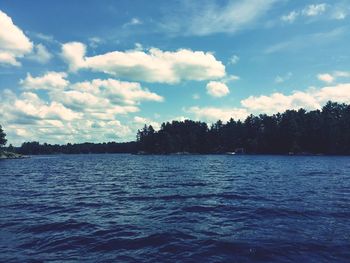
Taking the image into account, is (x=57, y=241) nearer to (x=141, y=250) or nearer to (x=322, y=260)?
(x=141, y=250)

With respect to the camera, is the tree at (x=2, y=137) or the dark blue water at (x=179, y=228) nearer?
the dark blue water at (x=179, y=228)

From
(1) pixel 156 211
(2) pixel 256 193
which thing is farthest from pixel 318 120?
(1) pixel 156 211

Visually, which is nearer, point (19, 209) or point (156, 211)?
point (156, 211)

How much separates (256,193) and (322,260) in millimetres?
19892

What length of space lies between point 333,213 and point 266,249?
10.4m

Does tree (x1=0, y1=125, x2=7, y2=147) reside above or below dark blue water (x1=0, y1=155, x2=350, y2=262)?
above

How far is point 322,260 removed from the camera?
45.0 ft

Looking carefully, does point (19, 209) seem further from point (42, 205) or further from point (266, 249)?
point (266, 249)

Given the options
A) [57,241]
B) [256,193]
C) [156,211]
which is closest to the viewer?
[57,241]

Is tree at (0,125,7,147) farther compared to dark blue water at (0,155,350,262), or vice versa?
tree at (0,125,7,147)

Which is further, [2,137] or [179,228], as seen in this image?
[2,137]

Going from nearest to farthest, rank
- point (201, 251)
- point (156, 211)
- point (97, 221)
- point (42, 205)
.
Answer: point (201, 251) < point (97, 221) < point (156, 211) < point (42, 205)

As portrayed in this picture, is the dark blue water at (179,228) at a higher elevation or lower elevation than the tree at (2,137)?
lower

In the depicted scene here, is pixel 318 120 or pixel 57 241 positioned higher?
pixel 318 120
